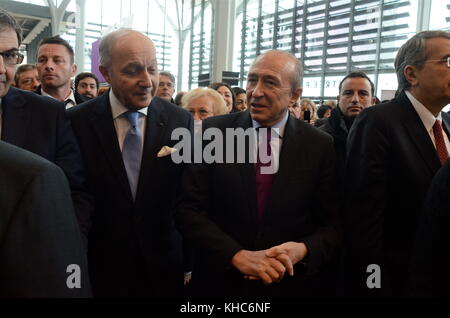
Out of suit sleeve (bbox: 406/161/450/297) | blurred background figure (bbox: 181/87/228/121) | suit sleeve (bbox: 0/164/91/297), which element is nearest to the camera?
suit sleeve (bbox: 0/164/91/297)

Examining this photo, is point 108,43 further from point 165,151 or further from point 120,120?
point 165,151

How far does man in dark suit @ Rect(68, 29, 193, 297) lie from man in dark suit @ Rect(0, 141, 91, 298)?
3.03 feet

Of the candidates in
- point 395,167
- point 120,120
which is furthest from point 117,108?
point 395,167

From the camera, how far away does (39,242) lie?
0.63 metres

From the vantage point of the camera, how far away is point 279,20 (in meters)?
9.90

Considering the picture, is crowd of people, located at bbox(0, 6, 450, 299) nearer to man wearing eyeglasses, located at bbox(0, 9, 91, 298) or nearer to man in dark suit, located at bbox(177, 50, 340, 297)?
man in dark suit, located at bbox(177, 50, 340, 297)

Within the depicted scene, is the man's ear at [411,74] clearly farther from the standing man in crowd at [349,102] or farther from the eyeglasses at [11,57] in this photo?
the eyeglasses at [11,57]

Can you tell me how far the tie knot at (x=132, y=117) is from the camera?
1672 millimetres

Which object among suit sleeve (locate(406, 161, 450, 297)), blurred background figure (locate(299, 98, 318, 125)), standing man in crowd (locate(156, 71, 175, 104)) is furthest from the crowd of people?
blurred background figure (locate(299, 98, 318, 125))

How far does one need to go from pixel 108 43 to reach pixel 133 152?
503 mm

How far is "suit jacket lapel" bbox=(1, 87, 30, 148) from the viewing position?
4.53 feet

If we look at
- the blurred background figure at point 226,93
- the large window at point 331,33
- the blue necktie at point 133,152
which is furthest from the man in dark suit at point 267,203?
the large window at point 331,33
